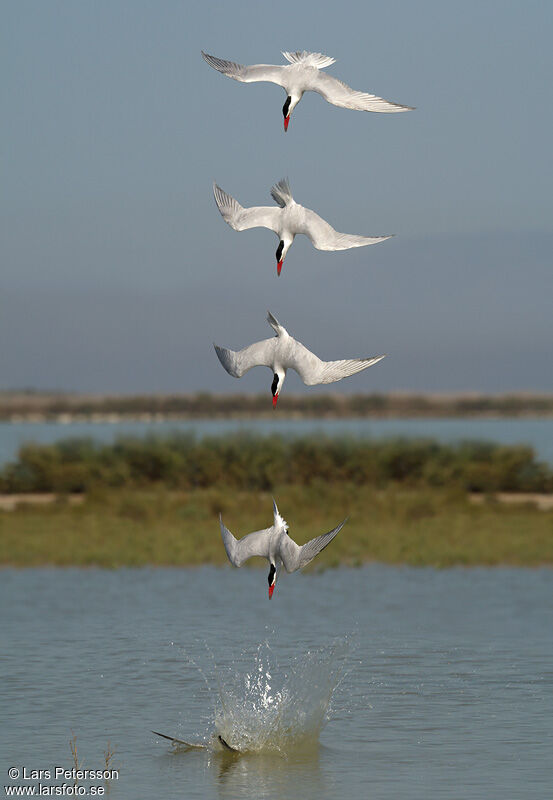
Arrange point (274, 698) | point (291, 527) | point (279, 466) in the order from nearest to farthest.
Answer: point (274, 698) < point (291, 527) < point (279, 466)

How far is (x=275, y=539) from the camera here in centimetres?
886

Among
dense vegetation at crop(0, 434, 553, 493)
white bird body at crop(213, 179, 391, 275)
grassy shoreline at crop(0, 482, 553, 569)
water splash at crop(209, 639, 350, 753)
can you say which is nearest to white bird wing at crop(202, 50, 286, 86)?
white bird body at crop(213, 179, 391, 275)

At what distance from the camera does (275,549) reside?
8859 mm

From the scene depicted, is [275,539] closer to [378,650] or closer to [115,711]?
[115,711]

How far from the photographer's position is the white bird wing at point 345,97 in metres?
8.64

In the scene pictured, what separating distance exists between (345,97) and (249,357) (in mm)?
1689

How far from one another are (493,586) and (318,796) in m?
12.3

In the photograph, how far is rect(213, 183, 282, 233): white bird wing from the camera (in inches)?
357

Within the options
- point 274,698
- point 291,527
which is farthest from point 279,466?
point 274,698

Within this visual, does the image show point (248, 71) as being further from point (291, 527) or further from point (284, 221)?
point (291, 527)

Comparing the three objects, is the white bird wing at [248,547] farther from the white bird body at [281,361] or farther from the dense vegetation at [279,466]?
the dense vegetation at [279,466]

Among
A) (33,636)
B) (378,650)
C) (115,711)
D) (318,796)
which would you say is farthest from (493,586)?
(318,796)

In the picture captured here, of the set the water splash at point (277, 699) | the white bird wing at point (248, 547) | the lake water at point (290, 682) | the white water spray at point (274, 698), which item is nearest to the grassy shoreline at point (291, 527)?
the lake water at point (290, 682)

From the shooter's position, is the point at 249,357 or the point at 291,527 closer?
the point at 249,357
